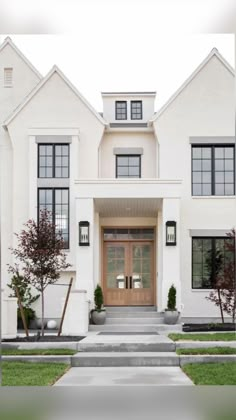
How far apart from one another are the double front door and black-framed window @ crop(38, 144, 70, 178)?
6.63 feet

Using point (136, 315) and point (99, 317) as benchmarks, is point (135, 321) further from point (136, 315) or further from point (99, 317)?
point (99, 317)

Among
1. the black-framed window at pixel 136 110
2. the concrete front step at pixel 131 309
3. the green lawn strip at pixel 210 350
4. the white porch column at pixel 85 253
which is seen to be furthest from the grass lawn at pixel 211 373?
the black-framed window at pixel 136 110

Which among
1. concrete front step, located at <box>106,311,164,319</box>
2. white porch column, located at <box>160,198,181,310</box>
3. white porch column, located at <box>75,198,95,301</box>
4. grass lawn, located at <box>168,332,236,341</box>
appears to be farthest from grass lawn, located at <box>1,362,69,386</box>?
white porch column, located at <box>160,198,181,310</box>

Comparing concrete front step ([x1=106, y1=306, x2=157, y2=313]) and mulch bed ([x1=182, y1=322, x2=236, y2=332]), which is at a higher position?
concrete front step ([x1=106, y1=306, x2=157, y2=313])

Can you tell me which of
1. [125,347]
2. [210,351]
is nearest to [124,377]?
[210,351]

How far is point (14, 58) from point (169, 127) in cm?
433

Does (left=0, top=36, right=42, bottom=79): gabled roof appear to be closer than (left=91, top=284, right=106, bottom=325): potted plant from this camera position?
No

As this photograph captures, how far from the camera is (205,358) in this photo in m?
9.48

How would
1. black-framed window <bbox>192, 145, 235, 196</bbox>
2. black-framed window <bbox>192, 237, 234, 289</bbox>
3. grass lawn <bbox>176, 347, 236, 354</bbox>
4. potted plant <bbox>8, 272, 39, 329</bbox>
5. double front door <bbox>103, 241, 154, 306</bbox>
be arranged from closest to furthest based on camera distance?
grass lawn <bbox>176, 347, 236, 354</bbox>
potted plant <bbox>8, 272, 39, 329</bbox>
black-framed window <bbox>192, 237, 234, 289</bbox>
black-framed window <bbox>192, 145, 235, 196</bbox>
double front door <bbox>103, 241, 154, 306</bbox>

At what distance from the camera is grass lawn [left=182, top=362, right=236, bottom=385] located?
313 inches

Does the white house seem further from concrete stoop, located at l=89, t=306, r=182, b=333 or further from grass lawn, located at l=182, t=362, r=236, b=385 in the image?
grass lawn, located at l=182, t=362, r=236, b=385

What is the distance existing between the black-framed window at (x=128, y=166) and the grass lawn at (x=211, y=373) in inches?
295

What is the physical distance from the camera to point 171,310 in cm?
1370

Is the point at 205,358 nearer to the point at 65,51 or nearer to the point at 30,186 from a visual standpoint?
the point at 30,186
